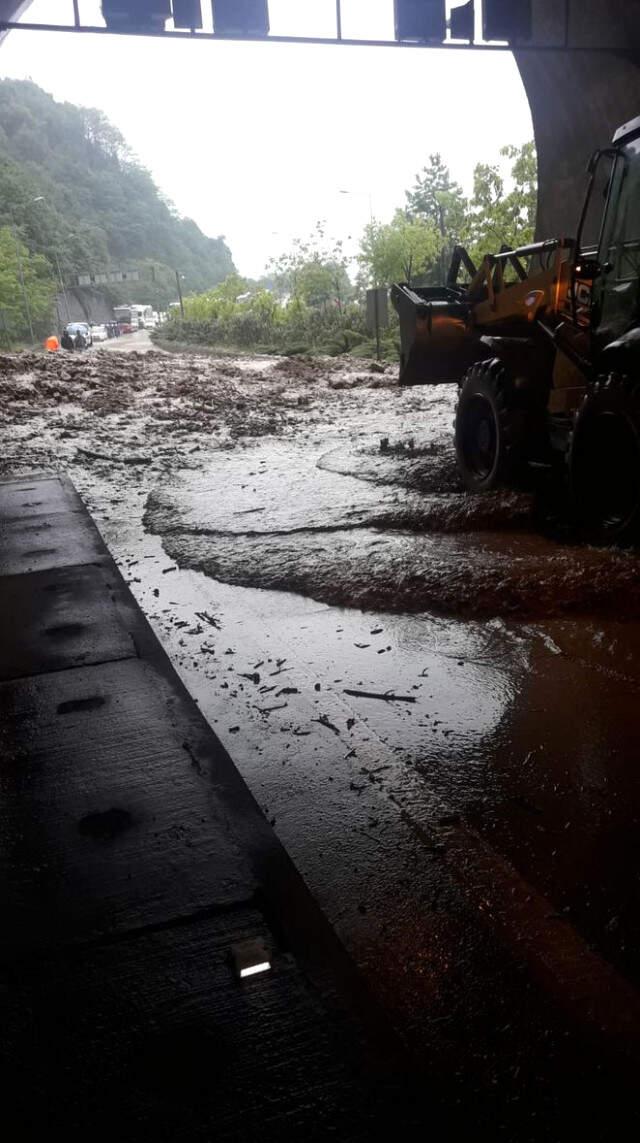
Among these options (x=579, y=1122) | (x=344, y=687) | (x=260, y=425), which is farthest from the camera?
(x=260, y=425)

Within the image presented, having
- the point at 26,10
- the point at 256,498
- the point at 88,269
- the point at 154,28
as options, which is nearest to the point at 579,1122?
the point at 256,498

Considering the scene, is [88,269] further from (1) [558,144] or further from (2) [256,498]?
(2) [256,498]

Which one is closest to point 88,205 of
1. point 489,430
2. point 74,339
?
point 74,339

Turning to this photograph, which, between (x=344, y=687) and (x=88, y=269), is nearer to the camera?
(x=344, y=687)

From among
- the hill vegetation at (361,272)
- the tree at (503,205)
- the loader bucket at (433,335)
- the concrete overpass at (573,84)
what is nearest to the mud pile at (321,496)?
the loader bucket at (433,335)

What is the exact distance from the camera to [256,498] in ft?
27.8

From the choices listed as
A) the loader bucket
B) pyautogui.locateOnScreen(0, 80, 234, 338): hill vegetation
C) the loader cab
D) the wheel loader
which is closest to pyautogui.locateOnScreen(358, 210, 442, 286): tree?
the loader bucket

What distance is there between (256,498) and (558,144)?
12822 mm

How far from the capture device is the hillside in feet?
332

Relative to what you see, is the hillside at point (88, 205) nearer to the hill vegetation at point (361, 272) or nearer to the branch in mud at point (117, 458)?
the hill vegetation at point (361, 272)

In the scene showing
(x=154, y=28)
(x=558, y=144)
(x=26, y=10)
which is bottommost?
(x=558, y=144)

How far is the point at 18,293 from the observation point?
70.1 metres

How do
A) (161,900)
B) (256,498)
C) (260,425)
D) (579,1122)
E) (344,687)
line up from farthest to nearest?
(260,425)
(256,498)
(344,687)
(161,900)
(579,1122)

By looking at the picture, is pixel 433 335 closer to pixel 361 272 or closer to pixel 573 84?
pixel 573 84
